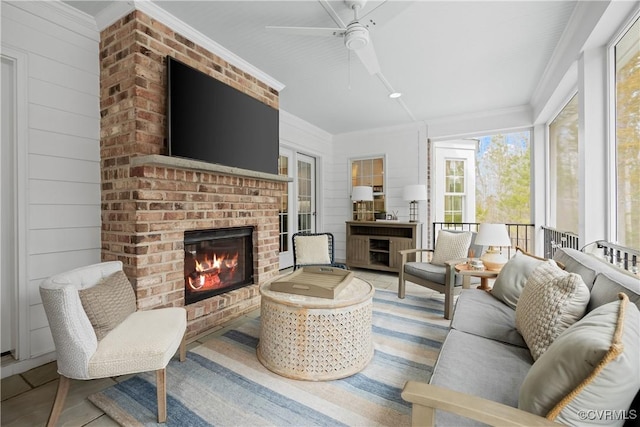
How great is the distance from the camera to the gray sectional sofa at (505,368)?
812 mm

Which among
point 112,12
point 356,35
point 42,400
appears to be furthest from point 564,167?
point 42,400

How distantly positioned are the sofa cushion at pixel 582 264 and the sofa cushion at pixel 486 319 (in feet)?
1.48

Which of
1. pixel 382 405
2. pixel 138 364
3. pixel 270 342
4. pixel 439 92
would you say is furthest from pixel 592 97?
pixel 138 364

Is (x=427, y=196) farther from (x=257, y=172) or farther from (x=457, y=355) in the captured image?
(x=457, y=355)

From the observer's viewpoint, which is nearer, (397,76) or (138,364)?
(138,364)

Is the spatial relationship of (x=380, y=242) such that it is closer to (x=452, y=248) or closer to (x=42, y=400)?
(x=452, y=248)

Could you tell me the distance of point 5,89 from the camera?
75.5 inches

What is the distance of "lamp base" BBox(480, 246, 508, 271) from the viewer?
2.64 meters

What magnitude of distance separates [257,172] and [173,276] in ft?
4.15

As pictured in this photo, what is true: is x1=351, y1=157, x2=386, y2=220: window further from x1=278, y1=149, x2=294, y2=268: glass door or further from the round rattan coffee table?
the round rattan coffee table

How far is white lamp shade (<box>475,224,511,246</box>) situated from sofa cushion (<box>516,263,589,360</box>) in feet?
3.66

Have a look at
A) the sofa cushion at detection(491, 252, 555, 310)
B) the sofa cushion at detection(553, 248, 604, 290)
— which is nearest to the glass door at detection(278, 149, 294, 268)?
the sofa cushion at detection(491, 252, 555, 310)

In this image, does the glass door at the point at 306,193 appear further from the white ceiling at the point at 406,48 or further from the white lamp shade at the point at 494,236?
the white lamp shade at the point at 494,236

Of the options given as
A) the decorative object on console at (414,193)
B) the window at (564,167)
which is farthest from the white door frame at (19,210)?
the window at (564,167)
